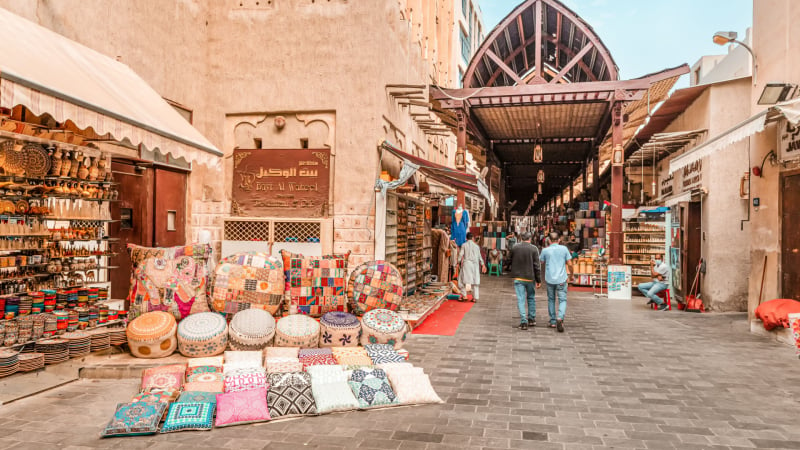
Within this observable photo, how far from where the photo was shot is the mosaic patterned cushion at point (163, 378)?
15.5 feet

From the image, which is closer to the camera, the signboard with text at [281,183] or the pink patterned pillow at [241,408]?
the pink patterned pillow at [241,408]

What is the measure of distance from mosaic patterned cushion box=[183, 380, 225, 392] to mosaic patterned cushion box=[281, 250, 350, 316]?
76.8 inches

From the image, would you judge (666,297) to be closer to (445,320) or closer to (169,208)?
(445,320)

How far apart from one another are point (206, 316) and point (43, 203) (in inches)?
92.8

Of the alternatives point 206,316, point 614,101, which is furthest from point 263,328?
point 614,101

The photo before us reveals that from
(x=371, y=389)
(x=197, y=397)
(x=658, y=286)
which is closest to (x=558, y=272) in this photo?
(x=658, y=286)

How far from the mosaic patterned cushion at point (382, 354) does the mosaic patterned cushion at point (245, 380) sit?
133cm

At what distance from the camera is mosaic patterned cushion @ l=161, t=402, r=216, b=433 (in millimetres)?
4102

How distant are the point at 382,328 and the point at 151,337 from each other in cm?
264

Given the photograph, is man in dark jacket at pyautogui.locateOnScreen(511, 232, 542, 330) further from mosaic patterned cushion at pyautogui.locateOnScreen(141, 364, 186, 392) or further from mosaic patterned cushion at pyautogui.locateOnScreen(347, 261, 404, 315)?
mosaic patterned cushion at pyautogui.locateOnScreen(141, 364, 186, 392)

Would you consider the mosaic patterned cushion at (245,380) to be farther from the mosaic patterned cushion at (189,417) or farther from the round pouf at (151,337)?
the round pouf at (151,337)

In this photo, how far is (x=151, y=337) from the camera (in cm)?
553

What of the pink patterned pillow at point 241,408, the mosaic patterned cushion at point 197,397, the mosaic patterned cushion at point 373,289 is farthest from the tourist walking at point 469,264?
the mosaic patterned cushion at point 197,397

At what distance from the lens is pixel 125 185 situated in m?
7.87
